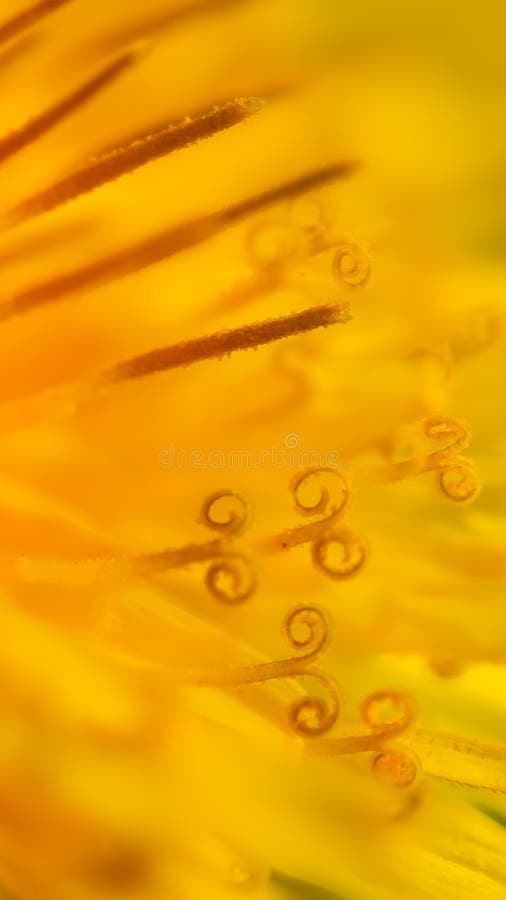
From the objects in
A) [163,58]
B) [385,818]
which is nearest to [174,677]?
[385,818]

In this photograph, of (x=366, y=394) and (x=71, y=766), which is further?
(x=366, y=394)

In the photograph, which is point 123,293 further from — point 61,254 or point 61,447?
point 61,447

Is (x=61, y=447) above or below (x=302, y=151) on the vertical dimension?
below

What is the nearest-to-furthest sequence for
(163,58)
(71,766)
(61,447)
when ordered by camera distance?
(71,766) → (61,447) → (163,58)

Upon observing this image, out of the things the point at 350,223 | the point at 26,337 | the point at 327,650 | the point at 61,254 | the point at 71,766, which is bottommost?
the point at 71,766

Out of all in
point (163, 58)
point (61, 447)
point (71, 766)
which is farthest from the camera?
point (163, 58)

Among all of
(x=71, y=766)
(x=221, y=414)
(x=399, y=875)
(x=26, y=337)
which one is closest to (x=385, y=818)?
(x=399, y=875)
